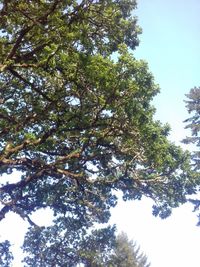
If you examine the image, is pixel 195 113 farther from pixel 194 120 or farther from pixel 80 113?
pixel 80 113

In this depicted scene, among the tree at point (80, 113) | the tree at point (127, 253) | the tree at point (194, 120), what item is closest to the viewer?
the tree at point (80, 113)

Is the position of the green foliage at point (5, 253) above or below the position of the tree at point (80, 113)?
below

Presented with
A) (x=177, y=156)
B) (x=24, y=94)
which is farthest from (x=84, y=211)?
(x=24, y=94)

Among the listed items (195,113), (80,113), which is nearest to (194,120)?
(195,113)

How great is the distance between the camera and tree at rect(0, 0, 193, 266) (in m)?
10.6

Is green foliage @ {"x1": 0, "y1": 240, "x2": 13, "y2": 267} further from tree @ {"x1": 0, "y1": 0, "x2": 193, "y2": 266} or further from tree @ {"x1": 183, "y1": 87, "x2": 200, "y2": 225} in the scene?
tree @ {"x1": 183, "y1": 87, "x2": 200, "y2": 225}

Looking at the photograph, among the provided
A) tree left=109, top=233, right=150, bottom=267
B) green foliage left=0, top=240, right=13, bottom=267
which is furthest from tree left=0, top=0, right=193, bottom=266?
tree left=109, top=233, right=150, bottom=267

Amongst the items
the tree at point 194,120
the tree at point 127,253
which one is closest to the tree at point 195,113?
the tree at point 194,120

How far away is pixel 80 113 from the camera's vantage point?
11602 millimetres

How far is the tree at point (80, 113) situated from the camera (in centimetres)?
1061

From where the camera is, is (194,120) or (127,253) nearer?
(194,120)

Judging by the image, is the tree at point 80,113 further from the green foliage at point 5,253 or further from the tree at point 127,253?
the tree at point 127,253

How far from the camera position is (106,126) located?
12320mm

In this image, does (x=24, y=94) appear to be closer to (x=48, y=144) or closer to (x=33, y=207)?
(x=48, y=144)
